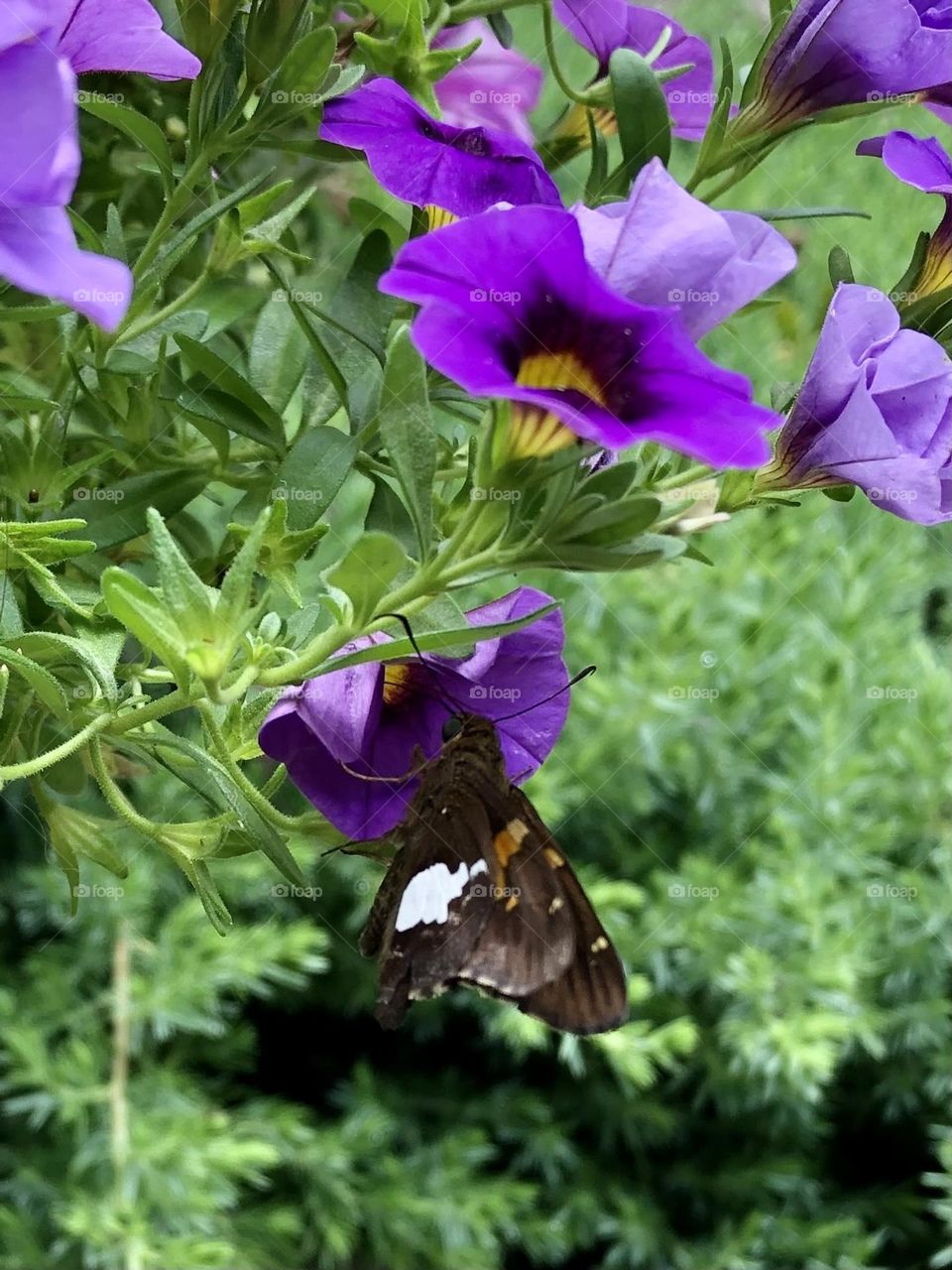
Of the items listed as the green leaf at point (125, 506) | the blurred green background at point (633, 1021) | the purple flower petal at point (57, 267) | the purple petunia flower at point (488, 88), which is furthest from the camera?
the blurred green background at point (633, 1021)

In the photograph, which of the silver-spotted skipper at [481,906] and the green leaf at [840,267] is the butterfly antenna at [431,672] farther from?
the green leaf at [840,267]

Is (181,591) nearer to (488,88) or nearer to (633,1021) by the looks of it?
(488,88)

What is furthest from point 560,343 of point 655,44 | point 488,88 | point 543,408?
point 488,88

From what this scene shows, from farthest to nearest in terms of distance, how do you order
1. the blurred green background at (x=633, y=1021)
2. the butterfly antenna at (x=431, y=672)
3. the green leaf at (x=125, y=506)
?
the blurred green background at (x=633, y=1021), the green leaf at (x=125, y=506), the butterfly antenna at (x=431, y=672)

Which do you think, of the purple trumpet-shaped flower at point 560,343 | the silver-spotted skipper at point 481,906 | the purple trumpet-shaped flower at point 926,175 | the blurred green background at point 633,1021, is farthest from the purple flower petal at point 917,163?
the blurred green background at point 633,1021

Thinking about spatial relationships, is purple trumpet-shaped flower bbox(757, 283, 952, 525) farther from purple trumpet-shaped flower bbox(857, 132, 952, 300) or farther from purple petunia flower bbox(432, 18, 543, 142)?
purple petunia flower bbox(432, 18, 543, 142)

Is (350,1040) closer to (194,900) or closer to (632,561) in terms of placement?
(194,900)

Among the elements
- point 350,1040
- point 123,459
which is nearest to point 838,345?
point 123,459

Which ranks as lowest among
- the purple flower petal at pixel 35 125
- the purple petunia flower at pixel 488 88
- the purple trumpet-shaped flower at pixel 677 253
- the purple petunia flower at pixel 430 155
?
the purple petunia flower at pixel 488 88
